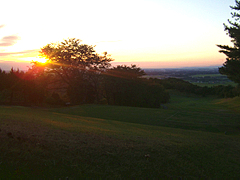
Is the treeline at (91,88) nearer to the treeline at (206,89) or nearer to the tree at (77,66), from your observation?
the tree at (77,66)

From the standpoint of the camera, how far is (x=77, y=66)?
3900 cm

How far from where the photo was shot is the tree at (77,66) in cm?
3781

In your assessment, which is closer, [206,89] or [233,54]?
[233,54]

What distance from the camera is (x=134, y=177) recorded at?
450 centimetres

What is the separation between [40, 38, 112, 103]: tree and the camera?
3781cm

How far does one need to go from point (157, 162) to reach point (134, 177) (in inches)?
44.0

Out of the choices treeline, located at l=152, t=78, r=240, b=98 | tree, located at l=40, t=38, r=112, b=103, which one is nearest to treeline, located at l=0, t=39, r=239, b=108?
tree, located at l=40, t=38, r=112, b=103

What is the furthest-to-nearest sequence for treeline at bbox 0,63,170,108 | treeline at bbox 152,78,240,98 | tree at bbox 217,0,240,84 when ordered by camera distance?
treeline at bbox 152,78,240,98 < treeline at bbox 0,63,170,108 < tree at bbox 217,0,240,84

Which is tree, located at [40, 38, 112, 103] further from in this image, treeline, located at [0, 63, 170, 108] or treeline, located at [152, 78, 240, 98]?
treeline, located at [152, 78, 240, 98]

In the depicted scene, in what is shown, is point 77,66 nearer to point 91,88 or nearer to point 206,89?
point 91,88

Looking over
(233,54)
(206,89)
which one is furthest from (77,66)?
(206,89)

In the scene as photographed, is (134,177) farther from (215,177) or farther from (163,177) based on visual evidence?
(215,177)

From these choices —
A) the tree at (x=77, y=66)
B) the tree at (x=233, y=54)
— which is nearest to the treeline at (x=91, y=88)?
the tree at (x=77, y=66)

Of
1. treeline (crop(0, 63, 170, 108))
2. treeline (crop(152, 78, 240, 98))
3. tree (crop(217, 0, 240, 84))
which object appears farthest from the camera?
treeline (crop(152, 78, 240, 98))
